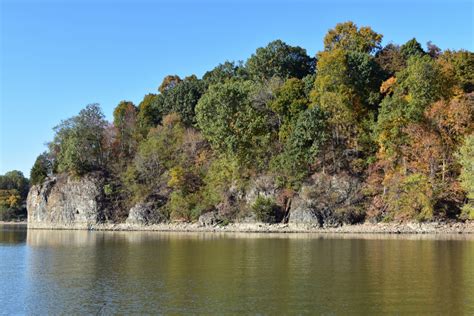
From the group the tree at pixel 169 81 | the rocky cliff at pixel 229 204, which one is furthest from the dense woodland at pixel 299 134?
the tree at pixel 169 81

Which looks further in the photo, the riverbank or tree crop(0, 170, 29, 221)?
tree crop(0, 170, 29, 221)

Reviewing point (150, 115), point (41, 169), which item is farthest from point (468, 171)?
point (41, 169)

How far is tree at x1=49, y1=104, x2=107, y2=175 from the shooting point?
8675 cm

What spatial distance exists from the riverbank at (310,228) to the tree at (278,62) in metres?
29.1

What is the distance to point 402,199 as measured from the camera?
199 ft

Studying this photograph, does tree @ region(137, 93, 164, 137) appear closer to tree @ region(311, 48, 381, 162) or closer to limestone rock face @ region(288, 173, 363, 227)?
tree @ region(311, 48, 381, 162)

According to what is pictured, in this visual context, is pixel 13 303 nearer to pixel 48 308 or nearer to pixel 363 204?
pixel 48 308

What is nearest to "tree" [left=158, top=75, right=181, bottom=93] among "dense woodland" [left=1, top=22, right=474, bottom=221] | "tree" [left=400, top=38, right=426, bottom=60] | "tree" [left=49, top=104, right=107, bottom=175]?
"dense woodland" [left=1, top=22, right=474, bottom=221]

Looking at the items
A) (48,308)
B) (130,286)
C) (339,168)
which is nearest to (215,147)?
(339,168)

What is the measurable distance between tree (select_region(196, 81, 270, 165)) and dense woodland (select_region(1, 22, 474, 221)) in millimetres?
187

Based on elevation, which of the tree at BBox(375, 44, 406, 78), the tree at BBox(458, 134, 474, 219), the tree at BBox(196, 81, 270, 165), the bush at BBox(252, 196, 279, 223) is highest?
the tree at BBox(375, 44, 406, 78)

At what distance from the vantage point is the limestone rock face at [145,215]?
77938mm

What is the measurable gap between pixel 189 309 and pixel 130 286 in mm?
6400

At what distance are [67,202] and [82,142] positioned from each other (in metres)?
10.5
